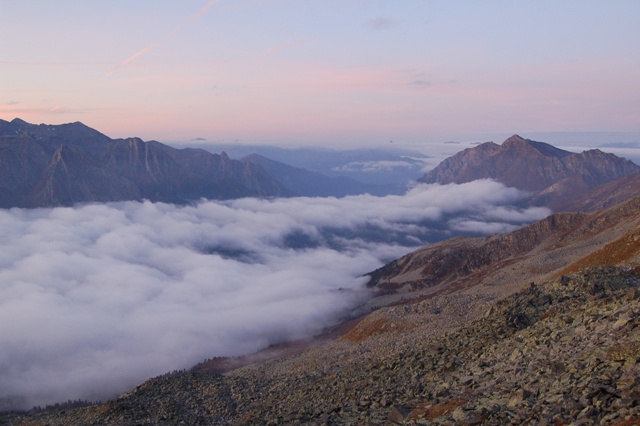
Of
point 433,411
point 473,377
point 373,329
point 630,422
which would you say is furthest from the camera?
point 373,329

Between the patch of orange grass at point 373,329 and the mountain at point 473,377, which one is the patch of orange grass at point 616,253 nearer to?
the mountain at point 473,377

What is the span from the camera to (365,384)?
3622 centimetres

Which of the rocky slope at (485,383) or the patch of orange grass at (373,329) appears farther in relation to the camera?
the patch of orange grass at (373,329)

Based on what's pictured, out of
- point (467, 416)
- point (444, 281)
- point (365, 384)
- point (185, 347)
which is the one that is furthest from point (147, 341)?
point (467, 416)

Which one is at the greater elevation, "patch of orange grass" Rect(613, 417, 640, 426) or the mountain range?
"patch of orange grass" Rect(613, 417, 640, 426)

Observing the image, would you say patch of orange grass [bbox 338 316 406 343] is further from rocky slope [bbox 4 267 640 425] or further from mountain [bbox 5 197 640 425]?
rocky slope [bbox 4 267 640 425]

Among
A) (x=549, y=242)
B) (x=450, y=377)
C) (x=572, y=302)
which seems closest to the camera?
(x=450, y=377)

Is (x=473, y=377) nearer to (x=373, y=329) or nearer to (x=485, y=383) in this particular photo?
(x=485, y=383)

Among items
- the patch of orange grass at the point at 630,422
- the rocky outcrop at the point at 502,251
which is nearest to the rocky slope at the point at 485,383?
the patch of orange grass at the point at 630,422

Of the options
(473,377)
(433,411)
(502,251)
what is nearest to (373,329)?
(473,377)

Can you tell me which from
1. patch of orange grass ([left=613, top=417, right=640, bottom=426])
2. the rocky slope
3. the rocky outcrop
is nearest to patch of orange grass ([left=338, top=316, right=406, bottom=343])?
the rocky slope

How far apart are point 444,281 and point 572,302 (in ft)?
447

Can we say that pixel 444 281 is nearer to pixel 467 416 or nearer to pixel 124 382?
pixel 124 382

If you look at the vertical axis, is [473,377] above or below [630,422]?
below
